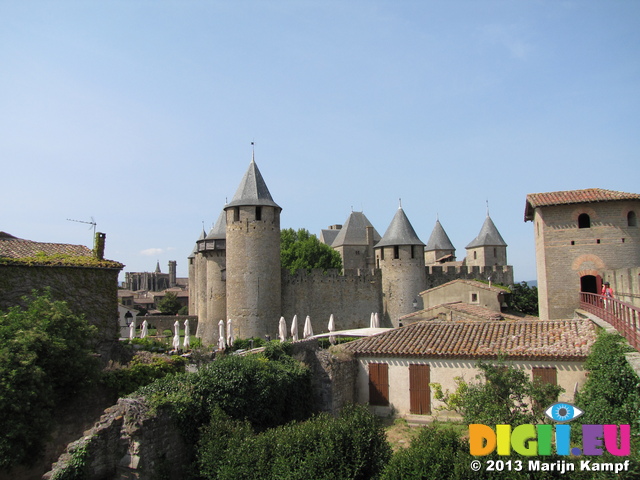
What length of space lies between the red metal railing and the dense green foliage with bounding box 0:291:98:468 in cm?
1207

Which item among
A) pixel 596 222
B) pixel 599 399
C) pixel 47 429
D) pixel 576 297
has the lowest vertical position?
pixel 47 429

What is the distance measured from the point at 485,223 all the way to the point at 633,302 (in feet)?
116

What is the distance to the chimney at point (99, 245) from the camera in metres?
18.5

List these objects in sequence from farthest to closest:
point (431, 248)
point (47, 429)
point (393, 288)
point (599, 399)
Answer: point (431, 248) < point (393, 288) < point (47, 429) < point (599, 399)

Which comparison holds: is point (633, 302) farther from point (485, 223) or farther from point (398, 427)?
point (485, 223)

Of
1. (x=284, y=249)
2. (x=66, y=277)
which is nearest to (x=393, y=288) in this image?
(x=284, y=249)

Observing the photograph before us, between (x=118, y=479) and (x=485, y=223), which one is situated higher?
(x=485, y=223)

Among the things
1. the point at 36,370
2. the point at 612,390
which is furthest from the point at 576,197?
the point at 36,370

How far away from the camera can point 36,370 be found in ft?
37.0

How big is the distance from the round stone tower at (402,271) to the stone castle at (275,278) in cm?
7

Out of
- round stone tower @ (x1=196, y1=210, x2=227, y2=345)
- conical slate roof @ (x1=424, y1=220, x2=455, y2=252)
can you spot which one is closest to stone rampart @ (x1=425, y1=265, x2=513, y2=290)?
conical slate roof @ (x1=424, y1=220, x2=455, y2=252)

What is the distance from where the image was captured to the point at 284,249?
145 feet

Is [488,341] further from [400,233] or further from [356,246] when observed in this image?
[356,246]

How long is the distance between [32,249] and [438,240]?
41778 millimetres
